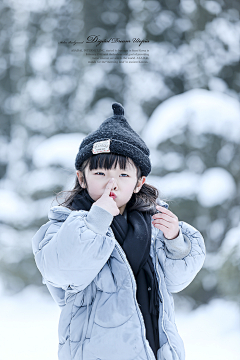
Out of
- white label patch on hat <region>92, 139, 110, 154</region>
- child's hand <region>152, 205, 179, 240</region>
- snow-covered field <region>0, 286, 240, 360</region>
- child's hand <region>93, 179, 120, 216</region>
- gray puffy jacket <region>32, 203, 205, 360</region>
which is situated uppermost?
white label patch on hat <region>92, 139, 110, 154</region>

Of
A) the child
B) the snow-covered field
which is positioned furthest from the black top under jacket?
the snow-covered field

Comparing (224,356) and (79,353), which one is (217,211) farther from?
(79,353)

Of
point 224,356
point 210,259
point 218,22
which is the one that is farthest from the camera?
point 218,22

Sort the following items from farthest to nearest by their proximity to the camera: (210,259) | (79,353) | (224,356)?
(210,259) < (224,356) < (79,353)

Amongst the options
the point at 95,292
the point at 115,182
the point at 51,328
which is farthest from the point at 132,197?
the point at 51,328

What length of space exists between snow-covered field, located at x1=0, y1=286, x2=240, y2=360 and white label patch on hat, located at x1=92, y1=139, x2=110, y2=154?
4.06ft

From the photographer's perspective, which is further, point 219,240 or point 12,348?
point 219,240

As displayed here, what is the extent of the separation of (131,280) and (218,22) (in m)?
2.25

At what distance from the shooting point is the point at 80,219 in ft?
2.23

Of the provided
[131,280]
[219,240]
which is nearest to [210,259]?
[219,240]

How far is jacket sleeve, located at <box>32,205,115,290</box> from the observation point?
0.64 metres

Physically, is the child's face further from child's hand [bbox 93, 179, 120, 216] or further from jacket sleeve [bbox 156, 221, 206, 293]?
jacket sleeve [bbox 156, 221, 206, 293]

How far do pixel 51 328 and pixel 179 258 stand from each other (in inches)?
53.0

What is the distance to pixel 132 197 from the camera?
95cm
